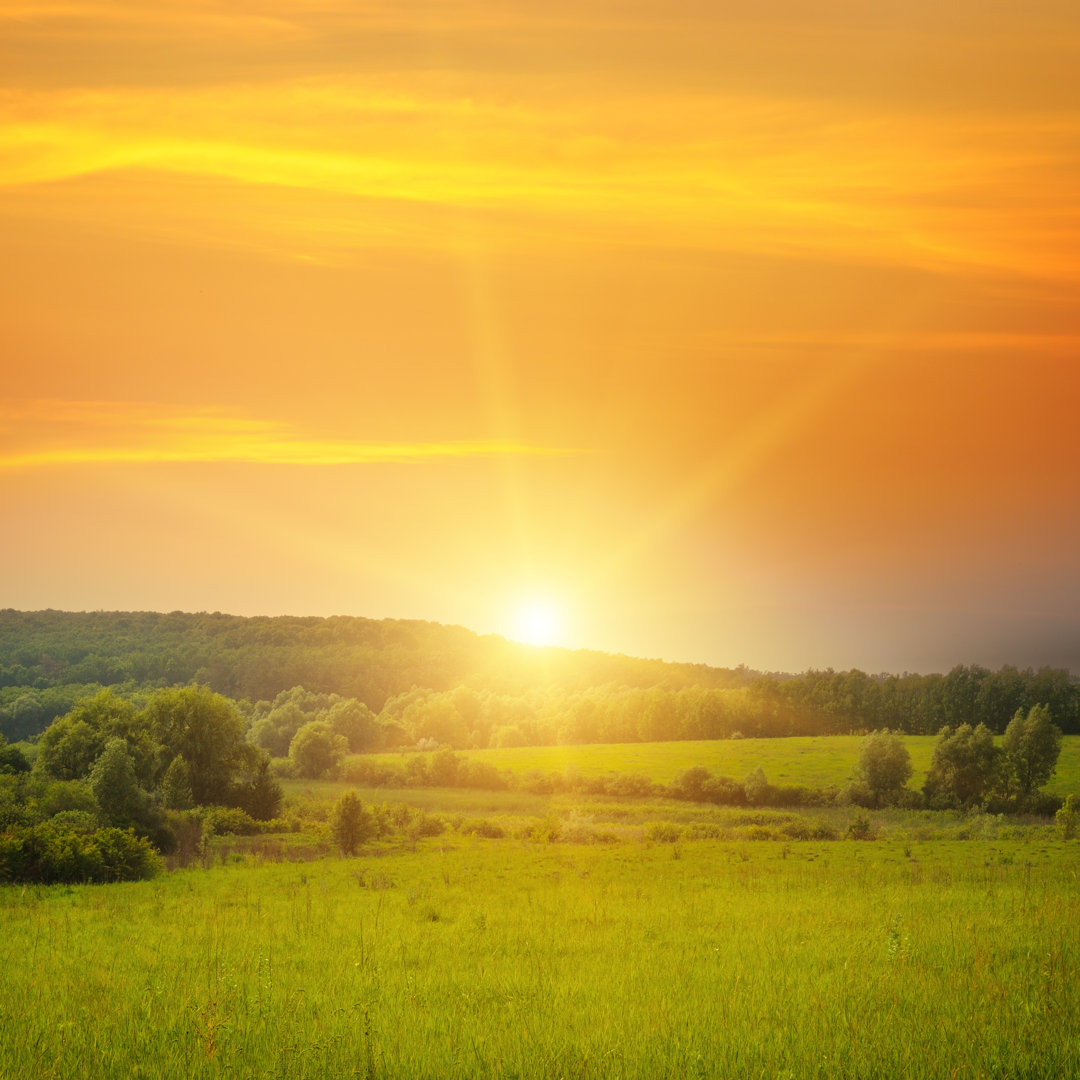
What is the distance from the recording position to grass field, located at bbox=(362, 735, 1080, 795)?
322 feet

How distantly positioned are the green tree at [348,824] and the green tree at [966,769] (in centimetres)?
6260

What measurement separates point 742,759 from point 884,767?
22.9 meters

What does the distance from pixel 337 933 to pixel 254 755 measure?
54308mm

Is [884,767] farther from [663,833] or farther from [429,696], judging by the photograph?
[429,696]

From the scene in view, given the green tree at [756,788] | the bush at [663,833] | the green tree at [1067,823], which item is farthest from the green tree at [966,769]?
the bush at [663,833]

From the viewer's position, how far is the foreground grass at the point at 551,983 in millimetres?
8828

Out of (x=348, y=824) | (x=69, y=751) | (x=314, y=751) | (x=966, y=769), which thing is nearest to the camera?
(x=348, y=824)

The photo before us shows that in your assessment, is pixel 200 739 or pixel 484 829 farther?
pixel 200 739

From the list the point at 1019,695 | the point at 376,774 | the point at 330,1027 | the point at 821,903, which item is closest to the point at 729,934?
the point at 821,903

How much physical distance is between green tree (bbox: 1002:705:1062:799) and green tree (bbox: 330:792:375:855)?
234ft

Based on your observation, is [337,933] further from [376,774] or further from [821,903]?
[376,774]

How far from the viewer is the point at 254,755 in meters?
68.3

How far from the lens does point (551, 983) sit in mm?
12195

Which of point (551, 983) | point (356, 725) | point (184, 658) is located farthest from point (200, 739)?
point (184, 658)
